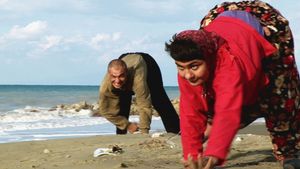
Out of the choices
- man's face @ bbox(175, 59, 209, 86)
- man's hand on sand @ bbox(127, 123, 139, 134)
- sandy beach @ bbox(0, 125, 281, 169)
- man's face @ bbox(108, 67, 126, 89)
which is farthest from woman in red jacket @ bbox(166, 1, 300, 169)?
man's hand on sand @ bbox(127, 123, 139, 134)

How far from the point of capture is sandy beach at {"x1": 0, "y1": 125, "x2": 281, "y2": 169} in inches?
198

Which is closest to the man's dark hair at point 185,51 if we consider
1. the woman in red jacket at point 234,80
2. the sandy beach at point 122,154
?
the woman in red jacket at point 234,80

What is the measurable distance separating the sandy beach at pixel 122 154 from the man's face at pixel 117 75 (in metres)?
0.66

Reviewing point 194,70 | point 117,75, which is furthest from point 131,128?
point 194,70

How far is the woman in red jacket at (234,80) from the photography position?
9.86 feet

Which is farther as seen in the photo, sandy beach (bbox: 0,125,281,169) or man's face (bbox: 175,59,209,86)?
sandy beach (bbox: 0,125,281,169)

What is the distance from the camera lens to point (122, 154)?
5664 mm

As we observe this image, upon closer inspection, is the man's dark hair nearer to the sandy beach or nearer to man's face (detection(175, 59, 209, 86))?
man's face (detection(175, 59, 209, 86))

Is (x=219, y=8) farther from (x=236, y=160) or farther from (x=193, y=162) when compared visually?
(x=236, y=160)

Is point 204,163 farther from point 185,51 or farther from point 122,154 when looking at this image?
point 122,154

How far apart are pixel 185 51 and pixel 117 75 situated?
3723 millimetres

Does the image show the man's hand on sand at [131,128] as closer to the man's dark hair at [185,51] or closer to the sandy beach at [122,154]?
the sandy beach at [122,154]

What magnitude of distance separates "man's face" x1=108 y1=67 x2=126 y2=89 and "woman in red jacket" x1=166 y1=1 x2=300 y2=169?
2.76 m

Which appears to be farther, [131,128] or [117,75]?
[131,128]
